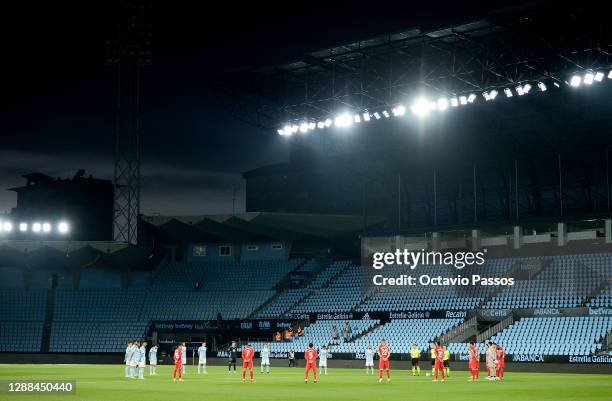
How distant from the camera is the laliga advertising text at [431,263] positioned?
65062 mm

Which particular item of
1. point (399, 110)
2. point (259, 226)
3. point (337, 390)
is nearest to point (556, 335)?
point (399, 110)

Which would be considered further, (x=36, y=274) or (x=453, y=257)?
(x=36, y=274)

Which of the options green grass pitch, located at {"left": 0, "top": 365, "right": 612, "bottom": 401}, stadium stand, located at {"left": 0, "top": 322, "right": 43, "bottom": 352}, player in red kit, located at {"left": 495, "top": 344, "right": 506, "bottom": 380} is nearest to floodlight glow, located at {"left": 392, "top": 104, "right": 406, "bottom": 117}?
player in red kit, located at {"left": 495, "top": 344, "right": 506, "bottom": 380}

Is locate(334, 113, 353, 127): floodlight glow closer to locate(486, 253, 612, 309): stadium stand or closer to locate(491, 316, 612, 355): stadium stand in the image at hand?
locate(486, 253, 612, 309): stadium stand

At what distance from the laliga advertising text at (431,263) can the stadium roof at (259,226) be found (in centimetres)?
304

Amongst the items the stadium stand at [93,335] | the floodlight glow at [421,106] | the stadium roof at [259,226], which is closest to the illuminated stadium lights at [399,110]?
the floodlight glow at [421,106]

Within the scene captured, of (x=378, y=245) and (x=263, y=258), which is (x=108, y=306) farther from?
(x=378, y=245)

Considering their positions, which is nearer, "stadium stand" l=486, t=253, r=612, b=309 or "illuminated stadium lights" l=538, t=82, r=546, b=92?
"illuminated stadium lights" l=538, t=82, r=546, b=92

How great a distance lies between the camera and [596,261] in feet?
199

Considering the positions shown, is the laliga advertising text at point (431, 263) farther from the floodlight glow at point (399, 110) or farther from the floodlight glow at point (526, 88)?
the floodlight glow at point (526, 88)

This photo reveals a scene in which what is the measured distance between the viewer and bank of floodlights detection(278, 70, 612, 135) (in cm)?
4894

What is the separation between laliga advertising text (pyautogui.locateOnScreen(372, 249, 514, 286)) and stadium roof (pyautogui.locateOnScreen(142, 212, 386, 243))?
3038 millimetres

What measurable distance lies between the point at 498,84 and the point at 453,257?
19038 mm

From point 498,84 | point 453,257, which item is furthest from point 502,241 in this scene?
point 498,84
